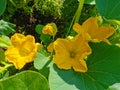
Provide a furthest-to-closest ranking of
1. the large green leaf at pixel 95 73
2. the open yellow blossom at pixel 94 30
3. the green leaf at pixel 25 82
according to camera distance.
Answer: the open yellow blossom at pixel 94 30 < the large green leaf at pixel 95 73 < the green leaf at pixel 25 82

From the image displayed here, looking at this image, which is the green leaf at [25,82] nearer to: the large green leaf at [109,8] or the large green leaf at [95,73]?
the large green leaf at [95,73]

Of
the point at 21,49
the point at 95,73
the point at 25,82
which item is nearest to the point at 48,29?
the point at 21,49

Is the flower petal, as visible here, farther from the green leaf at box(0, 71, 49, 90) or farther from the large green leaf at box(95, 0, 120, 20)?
the green leaf at box(0, 71, 49, 90)

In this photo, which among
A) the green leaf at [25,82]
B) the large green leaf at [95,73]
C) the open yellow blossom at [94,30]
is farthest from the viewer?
the open yellow blossom at [94,30]

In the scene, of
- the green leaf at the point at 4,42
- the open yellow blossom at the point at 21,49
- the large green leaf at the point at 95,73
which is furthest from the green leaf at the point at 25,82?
the green leaf at the point at 4,42

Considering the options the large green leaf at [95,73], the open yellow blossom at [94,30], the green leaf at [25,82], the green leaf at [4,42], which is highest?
the green leaf at [25,82]

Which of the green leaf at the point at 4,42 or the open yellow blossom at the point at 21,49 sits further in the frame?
the green leaf at the point at 4,42
